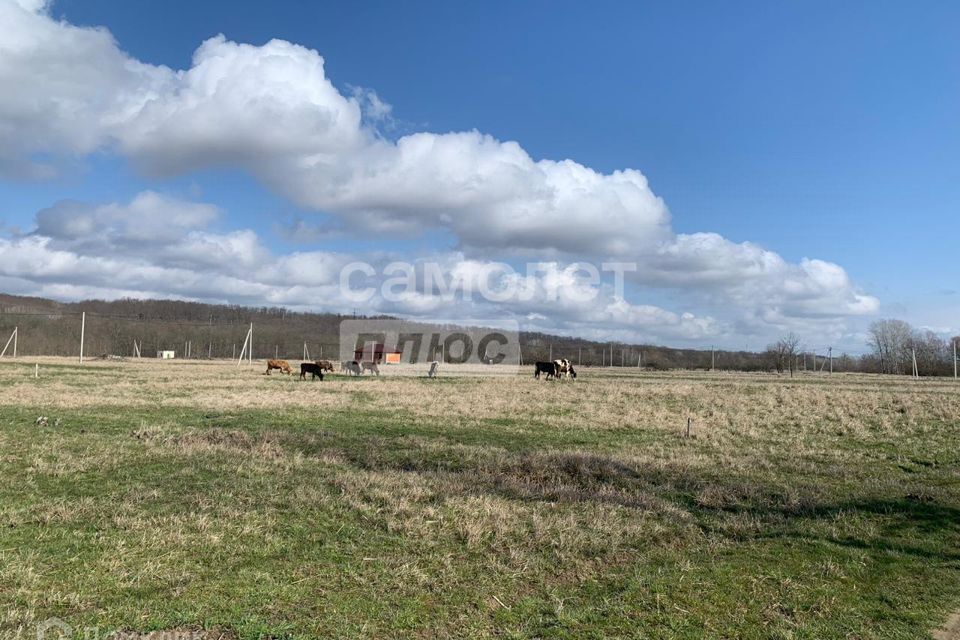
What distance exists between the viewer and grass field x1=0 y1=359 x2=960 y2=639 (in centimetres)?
523

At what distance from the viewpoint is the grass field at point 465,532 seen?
17.1ft

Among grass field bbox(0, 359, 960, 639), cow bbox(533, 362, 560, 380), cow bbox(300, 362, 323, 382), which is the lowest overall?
grass field bbox(0, 359, 960, 639)

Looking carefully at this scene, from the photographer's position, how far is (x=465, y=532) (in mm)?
7531

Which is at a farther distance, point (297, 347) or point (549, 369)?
point (297, 347)

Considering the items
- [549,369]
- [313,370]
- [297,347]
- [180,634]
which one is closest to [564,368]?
[549,369]

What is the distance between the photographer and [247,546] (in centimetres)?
674

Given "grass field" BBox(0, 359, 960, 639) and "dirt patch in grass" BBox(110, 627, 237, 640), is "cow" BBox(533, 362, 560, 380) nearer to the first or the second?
"grass field" BBox(0, 359, 960, 639)

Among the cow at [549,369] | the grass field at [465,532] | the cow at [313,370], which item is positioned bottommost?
the grass field at [465,532]

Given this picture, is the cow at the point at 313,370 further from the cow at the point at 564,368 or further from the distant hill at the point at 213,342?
the distant hill at the point at 213,342

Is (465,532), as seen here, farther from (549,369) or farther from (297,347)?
(297,347)

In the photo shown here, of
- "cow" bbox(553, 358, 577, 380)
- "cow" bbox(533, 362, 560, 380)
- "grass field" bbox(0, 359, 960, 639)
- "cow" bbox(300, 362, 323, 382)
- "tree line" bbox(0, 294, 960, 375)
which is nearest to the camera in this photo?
"grass field" bbox(0, 359, 960, 639)

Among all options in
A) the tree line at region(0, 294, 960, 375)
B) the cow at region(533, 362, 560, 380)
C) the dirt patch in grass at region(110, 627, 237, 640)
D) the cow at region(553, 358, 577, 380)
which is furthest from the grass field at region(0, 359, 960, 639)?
the tree line at region(0, 294, 960, 375)

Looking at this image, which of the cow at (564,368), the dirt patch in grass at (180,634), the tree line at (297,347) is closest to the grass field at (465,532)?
the dirt patch in grass at (180,634)

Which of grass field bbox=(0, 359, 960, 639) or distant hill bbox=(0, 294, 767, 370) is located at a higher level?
distant hill bbox=(0, 294, 767, 370)
